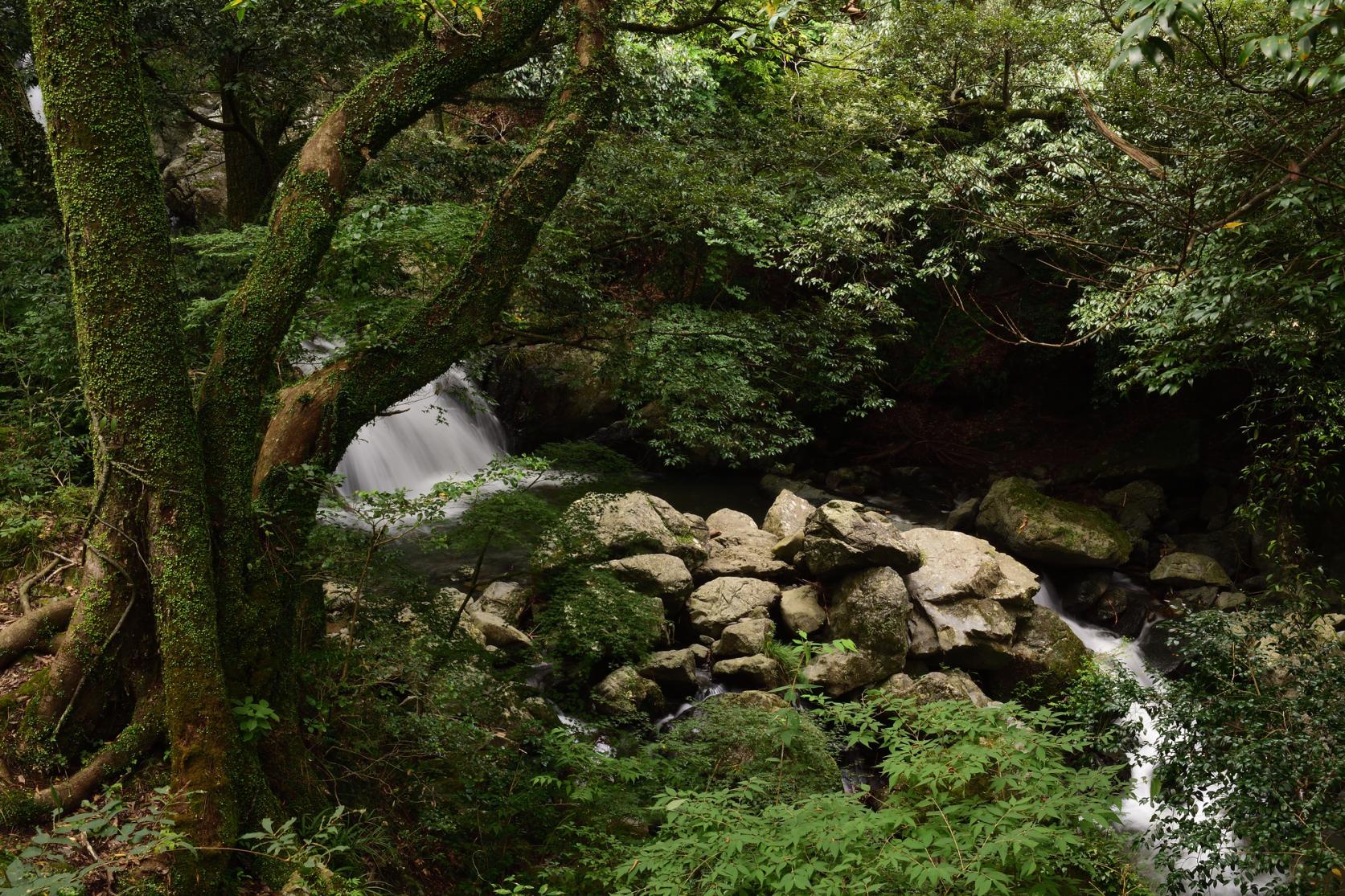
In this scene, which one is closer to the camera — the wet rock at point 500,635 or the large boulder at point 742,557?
the wet rock at point 500,635

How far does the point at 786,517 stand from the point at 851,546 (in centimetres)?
175

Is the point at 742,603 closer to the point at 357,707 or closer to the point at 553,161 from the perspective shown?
the point at 357,707

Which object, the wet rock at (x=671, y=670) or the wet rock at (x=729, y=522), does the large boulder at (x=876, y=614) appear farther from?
the wet rock at (x=729, y=522)

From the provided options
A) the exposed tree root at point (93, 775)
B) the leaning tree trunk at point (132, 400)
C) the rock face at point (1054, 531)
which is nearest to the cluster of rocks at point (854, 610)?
the rock face at point (1054, 531)

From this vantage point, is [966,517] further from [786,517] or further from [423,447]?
[423,447]

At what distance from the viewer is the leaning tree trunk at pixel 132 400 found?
3.34m

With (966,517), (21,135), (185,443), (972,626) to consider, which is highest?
(21,135)

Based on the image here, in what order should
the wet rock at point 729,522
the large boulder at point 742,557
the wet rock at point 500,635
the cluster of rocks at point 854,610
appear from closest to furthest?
Answer: the wet rock at point 500,635 < the cluster of rocks at point 854,610 < the large boulder at point 742,557 < the wet rock at point 729,522

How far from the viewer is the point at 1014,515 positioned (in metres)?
10.2

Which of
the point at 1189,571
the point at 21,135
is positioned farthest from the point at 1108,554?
the point at 21,135

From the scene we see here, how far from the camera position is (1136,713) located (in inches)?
312

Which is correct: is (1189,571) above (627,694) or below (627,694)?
below

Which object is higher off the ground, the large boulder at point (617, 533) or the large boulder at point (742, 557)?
the large boulder at point (617, 533)

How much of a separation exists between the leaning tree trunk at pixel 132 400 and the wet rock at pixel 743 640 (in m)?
5.17
